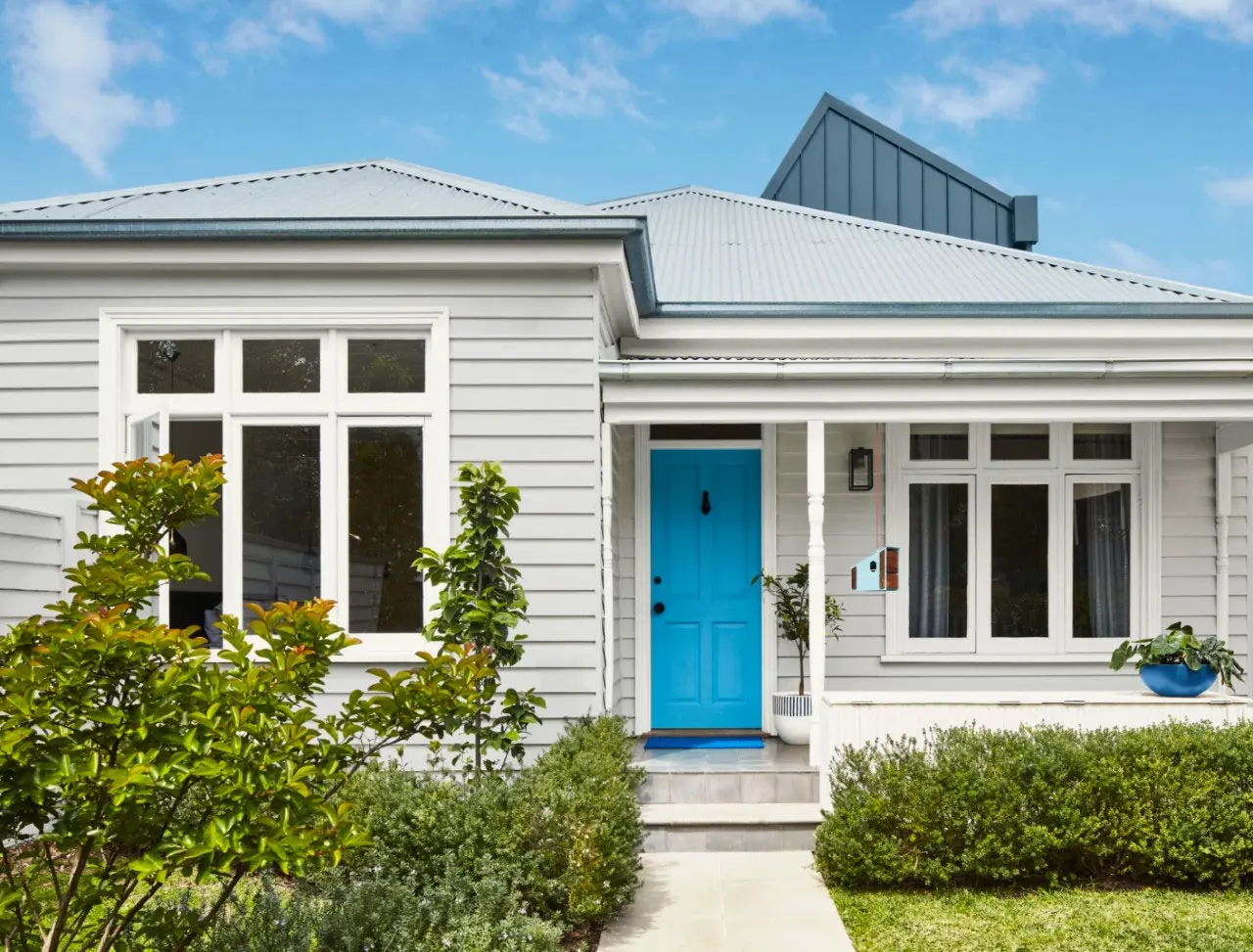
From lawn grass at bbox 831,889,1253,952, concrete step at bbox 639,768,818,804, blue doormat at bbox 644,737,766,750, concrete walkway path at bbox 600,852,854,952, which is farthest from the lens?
blue doormat at bbox 644,737,766,750

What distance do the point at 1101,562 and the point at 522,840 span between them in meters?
5.31

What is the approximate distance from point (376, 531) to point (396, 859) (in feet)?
7.12

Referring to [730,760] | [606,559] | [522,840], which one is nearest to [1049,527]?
Result: [730,760]

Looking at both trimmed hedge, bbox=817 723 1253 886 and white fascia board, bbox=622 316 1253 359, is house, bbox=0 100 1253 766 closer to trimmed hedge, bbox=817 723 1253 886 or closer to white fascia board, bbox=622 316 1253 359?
white fascia board, bbox=622 316 1253 359

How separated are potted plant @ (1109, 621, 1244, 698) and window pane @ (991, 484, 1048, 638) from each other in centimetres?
147

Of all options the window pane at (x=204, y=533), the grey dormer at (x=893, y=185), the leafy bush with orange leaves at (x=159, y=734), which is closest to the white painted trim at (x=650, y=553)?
the window pane at (x=204, y=533)

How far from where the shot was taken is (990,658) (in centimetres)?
844

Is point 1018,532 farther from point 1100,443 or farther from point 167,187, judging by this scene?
point 167,187

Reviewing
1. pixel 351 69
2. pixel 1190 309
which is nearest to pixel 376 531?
pixel 1190 309

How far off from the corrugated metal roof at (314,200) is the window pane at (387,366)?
0.75 m

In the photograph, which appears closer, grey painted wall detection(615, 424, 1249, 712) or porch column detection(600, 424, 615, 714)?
porch column detection(600, 424, 615, 714)

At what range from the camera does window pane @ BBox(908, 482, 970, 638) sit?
8.55 m

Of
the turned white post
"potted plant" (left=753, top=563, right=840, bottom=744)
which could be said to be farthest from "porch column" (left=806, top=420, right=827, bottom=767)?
the turned white post

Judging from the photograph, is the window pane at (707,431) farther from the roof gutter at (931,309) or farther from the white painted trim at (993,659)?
the white painted trim at (993,659)
